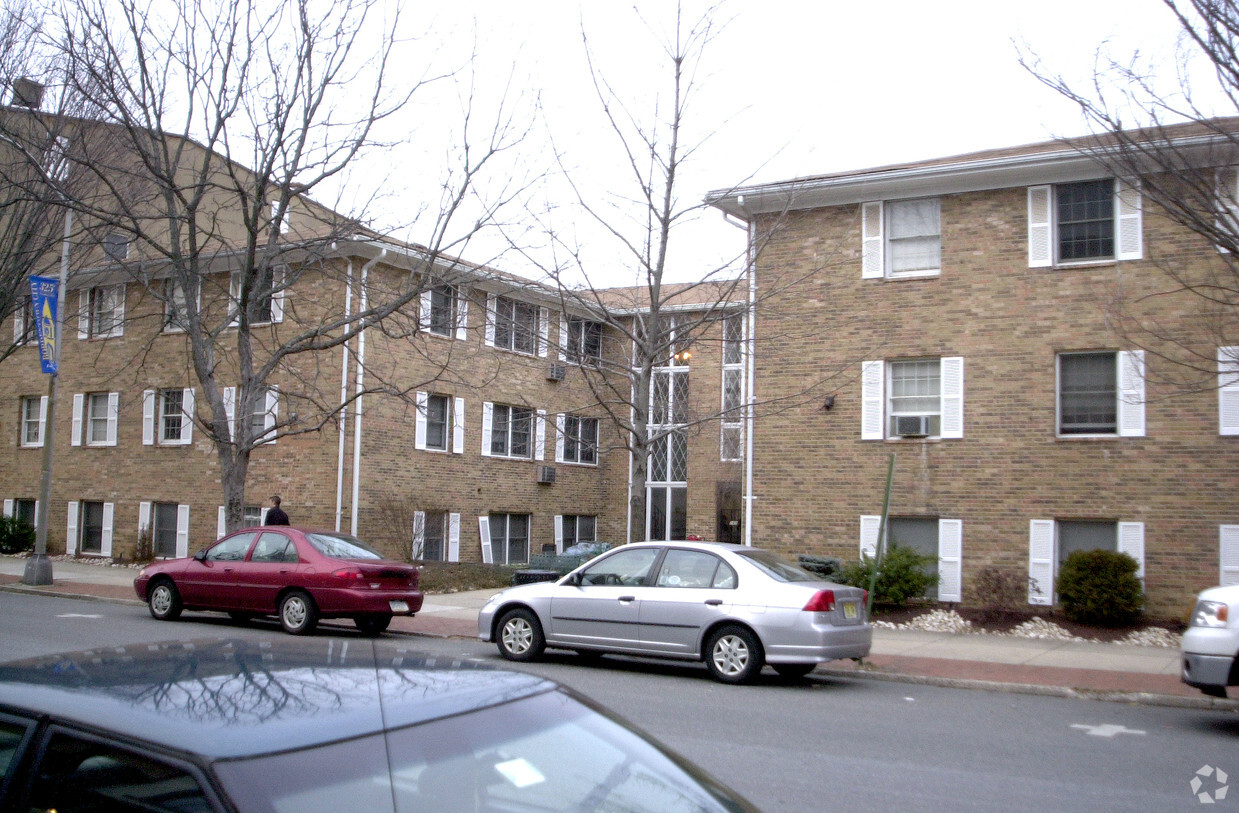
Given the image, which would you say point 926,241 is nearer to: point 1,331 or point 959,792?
point 959,792

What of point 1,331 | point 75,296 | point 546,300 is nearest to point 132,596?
point 546,300

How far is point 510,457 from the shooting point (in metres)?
28.9

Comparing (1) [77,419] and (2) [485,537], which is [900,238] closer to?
(2) [485,537]

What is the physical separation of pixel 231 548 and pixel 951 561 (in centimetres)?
1149

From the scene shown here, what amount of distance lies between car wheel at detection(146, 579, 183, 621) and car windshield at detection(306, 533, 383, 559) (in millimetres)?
2540

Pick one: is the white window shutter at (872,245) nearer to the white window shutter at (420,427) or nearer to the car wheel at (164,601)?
the white window shutter at (420,427)

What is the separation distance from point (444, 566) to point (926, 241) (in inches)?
501

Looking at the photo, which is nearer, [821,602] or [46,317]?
[821,602]

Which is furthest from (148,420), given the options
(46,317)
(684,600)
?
(684,600)

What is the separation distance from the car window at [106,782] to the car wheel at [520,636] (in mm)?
9837

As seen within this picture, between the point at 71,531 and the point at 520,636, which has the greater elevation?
the point at 71,531

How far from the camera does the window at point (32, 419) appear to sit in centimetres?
3012

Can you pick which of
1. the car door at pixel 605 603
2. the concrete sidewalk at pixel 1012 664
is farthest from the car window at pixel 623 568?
the concrete sidewalk at pixel 1012 664

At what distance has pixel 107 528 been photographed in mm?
27609
